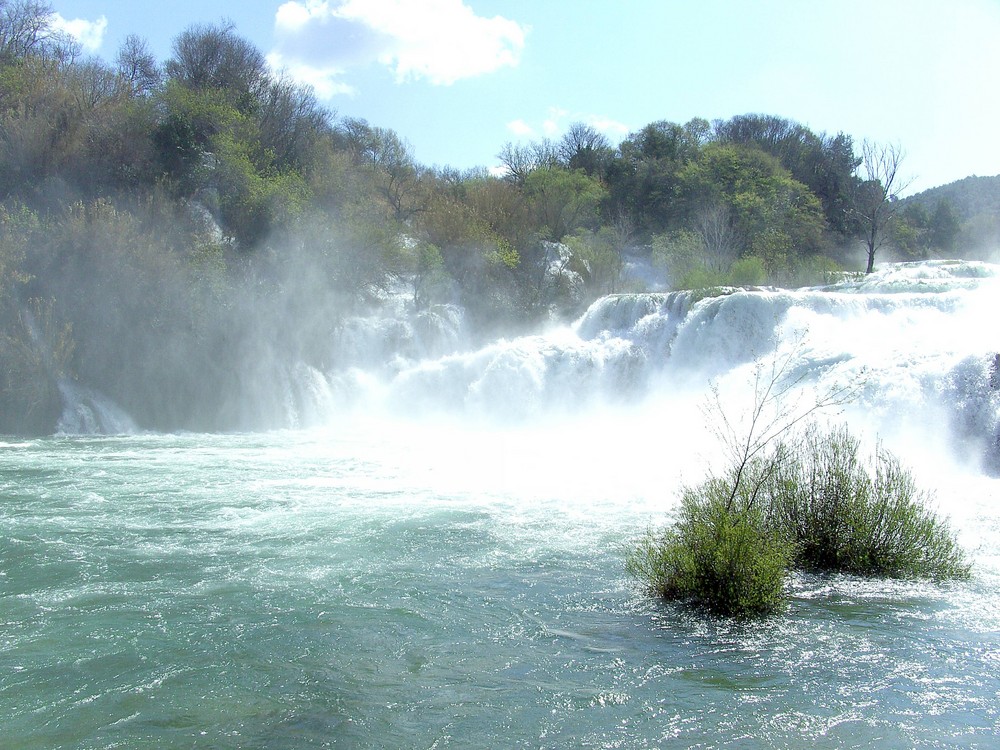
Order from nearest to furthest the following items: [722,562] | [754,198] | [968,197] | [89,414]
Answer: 1. [722,562]
2. [89,414]
3. [754,198]
4. [968,197]

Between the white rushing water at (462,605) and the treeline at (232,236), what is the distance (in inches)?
206

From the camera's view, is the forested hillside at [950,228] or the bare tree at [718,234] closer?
the bare tree at [718,234]

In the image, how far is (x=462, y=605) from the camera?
818 centimetres

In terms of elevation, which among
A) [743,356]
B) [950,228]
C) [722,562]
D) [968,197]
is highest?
[968,197]

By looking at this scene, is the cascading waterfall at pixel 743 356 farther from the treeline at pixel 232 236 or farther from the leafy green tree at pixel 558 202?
the leafy green tree at pixel 558 202

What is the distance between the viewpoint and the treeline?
22766mm

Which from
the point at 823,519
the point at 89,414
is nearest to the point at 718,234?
the point at 89,414

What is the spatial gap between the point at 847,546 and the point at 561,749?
4578 mm

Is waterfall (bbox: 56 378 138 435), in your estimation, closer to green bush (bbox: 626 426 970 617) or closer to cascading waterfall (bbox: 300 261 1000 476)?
cascading waterfall (bbox: 300 261 1000 476)

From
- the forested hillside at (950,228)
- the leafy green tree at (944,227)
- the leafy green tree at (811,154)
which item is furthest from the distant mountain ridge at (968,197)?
the leafy green tree at (811,154)

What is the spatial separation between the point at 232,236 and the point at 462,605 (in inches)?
858

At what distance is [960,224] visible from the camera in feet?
163

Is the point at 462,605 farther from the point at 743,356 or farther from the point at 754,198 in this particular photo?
the point at 754,198

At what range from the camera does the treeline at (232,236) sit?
22.8m
